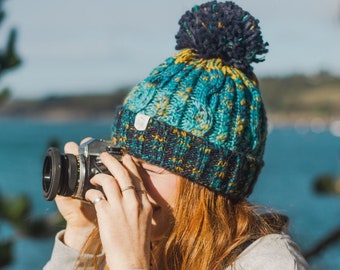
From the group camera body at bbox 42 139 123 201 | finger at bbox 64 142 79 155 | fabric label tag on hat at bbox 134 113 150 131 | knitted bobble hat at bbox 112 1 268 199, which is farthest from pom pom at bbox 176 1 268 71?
finger at bbox 64 142 79 155

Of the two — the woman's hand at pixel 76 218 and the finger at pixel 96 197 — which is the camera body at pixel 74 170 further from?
the woman's hand at pixel 76 218

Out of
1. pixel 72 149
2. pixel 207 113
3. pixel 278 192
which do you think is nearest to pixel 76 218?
pixel 72 149

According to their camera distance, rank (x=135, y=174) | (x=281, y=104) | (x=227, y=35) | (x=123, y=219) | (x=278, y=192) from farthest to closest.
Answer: (x=281, y=104), (x=278, y=192), (x=227, y=35), (x=135, y=174), (x=123, y=219)

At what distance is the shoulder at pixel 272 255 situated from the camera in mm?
1592

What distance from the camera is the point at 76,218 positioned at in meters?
2.04

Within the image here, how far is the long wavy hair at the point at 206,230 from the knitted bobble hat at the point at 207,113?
0.10 feet

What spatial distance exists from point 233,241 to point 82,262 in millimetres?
450

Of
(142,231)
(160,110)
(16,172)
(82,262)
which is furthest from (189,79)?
(16,172)

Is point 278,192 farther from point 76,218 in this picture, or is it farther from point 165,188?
point 165,188

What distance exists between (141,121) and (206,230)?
295mm

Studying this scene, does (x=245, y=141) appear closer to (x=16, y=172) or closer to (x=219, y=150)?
(x=219, y=150)

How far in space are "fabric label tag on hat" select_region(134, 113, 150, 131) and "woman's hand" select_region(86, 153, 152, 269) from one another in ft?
0.40

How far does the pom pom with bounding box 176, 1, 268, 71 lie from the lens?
180cm

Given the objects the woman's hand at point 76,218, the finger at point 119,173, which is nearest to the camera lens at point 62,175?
the finger at point 119,173
